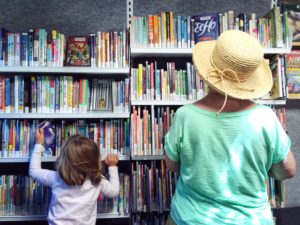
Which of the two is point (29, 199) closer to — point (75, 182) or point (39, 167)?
point (39, 167)

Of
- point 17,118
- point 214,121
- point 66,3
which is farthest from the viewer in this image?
point 66,3

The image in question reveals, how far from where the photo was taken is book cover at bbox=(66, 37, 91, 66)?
1.58 meters

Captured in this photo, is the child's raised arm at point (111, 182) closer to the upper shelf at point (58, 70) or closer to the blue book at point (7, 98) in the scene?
the upper shelf at point (58, 70)

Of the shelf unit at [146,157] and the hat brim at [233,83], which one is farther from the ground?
the hat brim at [233,83]

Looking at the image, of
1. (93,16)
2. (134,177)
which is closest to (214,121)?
(134,177)

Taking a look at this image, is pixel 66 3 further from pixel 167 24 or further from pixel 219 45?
pixel 219 45

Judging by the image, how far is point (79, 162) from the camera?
1.34 metres

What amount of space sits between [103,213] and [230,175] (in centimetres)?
95

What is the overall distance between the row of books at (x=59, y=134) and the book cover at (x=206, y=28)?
2.04ft

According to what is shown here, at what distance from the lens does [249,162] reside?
88cm

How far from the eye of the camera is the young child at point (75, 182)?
132cm

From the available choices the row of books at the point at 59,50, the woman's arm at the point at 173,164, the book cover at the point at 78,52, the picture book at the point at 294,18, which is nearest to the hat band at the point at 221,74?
the woman's arm at the point at 173,164

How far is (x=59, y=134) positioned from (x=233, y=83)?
3.51 feet

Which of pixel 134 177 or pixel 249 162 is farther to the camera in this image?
pixel 134 177
